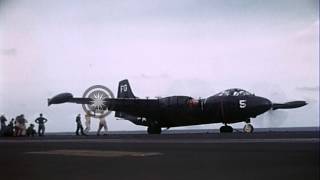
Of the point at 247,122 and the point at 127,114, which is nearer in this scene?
the point at 247,122

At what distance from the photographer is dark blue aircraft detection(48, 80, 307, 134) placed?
22.1m

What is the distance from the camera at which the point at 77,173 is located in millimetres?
6172

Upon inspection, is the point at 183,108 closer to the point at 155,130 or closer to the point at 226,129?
the point at 226,129

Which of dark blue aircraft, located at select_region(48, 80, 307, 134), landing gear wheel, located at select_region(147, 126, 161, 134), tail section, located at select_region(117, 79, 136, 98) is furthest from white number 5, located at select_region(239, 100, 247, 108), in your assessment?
tail section, located at select_region(117, 79, 136, 98)

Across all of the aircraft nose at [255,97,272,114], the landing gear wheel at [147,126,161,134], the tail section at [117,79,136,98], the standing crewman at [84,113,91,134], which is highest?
the tail section at [117,79,136,98]

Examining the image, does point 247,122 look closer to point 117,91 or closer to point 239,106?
point 239,106

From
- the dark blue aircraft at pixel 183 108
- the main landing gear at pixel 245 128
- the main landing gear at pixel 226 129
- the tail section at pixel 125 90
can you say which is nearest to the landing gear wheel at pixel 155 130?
the dark blue aircraft at pixel 183 108

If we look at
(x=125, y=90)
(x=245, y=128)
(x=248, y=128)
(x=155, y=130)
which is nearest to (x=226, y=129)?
(x=245, y=128)

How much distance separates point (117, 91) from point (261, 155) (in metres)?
23.5

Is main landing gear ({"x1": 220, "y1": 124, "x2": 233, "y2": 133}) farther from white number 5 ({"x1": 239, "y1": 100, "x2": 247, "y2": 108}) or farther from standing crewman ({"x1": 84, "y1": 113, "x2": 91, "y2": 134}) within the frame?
standing crewman ({"x1": 84, "y1": 113, "x2": 91, "y2": 134})

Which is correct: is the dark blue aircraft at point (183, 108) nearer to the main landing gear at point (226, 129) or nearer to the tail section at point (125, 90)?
the main landing gear at point (226, 129)

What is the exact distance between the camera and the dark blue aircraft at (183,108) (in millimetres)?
22125

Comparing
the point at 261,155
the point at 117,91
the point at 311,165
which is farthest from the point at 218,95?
the point at 311,165

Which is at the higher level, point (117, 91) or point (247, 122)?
point (117, 91)
